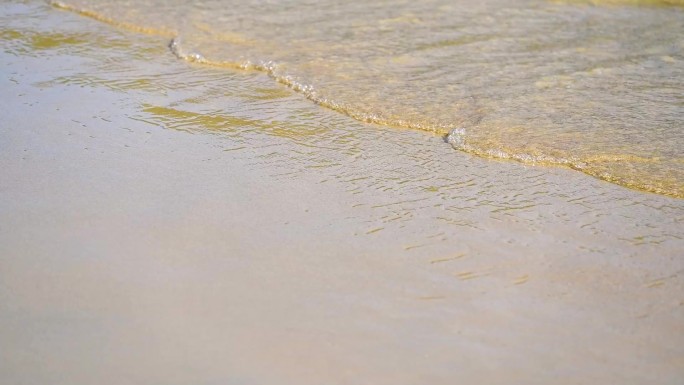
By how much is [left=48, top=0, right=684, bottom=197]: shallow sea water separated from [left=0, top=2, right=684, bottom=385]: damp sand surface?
10.5 inches

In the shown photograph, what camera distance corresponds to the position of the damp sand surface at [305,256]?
2.56 meters

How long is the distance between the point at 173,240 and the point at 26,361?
2.80ft

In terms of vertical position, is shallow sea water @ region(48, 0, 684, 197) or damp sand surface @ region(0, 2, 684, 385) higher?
shallow sea water @ region(48, 0, 684, 197)

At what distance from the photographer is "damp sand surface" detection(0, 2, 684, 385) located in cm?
256

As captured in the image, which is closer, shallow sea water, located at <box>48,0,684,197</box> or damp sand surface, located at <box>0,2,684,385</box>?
damp sand surface, located at <box>0,2,684,385</box>

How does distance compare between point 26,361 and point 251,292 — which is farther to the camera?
point 251,292

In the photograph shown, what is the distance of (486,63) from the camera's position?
5.43 meters

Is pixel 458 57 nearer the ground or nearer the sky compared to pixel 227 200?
nearer the sky

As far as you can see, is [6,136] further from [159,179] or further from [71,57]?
[71,57]

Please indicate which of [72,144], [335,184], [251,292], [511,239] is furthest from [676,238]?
[72,144]

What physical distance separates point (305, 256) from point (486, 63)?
275 cm

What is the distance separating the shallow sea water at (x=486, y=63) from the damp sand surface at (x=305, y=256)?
267mm

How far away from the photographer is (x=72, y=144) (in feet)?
13.6

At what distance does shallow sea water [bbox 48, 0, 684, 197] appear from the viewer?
4.29 meters
